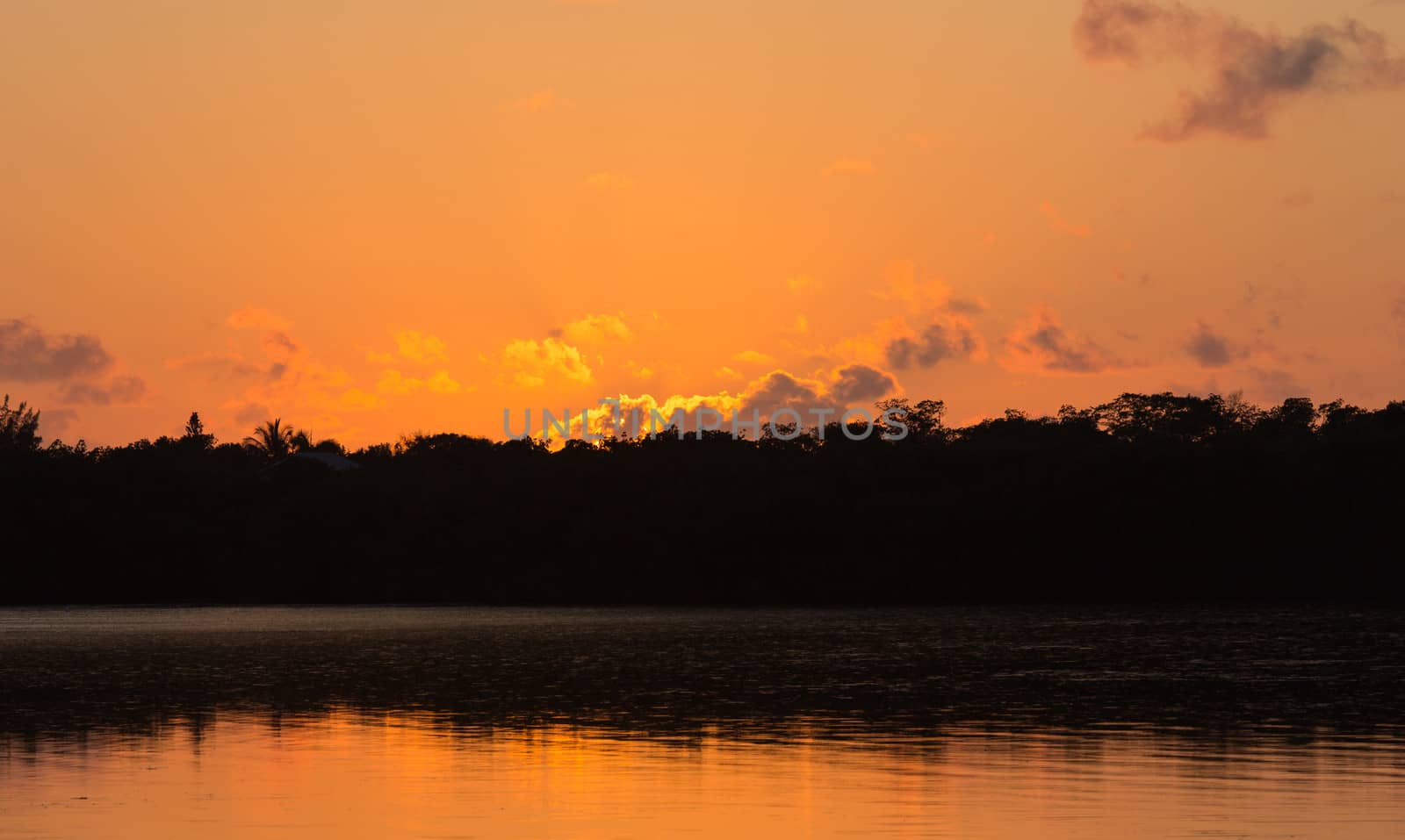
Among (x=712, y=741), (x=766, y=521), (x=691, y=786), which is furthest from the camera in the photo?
(x=766, y=521)

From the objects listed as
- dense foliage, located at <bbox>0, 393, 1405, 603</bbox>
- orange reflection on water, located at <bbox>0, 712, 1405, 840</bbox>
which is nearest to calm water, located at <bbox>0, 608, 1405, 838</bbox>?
orange reflection on water, located at <bbox>0, 712, 1405, 840</bbox>

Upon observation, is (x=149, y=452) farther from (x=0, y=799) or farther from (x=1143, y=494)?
(x=0, y=799)

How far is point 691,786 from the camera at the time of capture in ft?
72.7

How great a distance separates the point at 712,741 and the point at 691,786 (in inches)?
Result: 208

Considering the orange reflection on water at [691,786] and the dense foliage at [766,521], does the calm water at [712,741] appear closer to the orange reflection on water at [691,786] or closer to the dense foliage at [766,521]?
the orange reflection on water at [691,786]

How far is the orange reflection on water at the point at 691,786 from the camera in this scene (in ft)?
62.3

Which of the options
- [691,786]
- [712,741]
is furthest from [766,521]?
[691,786]

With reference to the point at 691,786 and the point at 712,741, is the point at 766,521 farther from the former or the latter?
the point at 691,786


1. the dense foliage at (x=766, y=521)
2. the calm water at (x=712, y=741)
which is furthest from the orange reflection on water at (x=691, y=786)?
the dense foliage at (x=766, y=521)

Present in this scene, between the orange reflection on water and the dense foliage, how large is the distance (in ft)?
281

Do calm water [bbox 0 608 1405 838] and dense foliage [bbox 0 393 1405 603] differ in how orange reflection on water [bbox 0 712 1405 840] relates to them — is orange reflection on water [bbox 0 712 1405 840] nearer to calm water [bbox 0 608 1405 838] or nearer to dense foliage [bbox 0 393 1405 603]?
calm water [bbox 0 608 1405 838]

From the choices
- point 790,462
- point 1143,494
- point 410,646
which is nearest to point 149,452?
point 790,462

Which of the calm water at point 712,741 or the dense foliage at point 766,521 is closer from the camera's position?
the calm water at point 712,741

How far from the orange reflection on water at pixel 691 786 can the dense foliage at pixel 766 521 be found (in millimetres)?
85574
